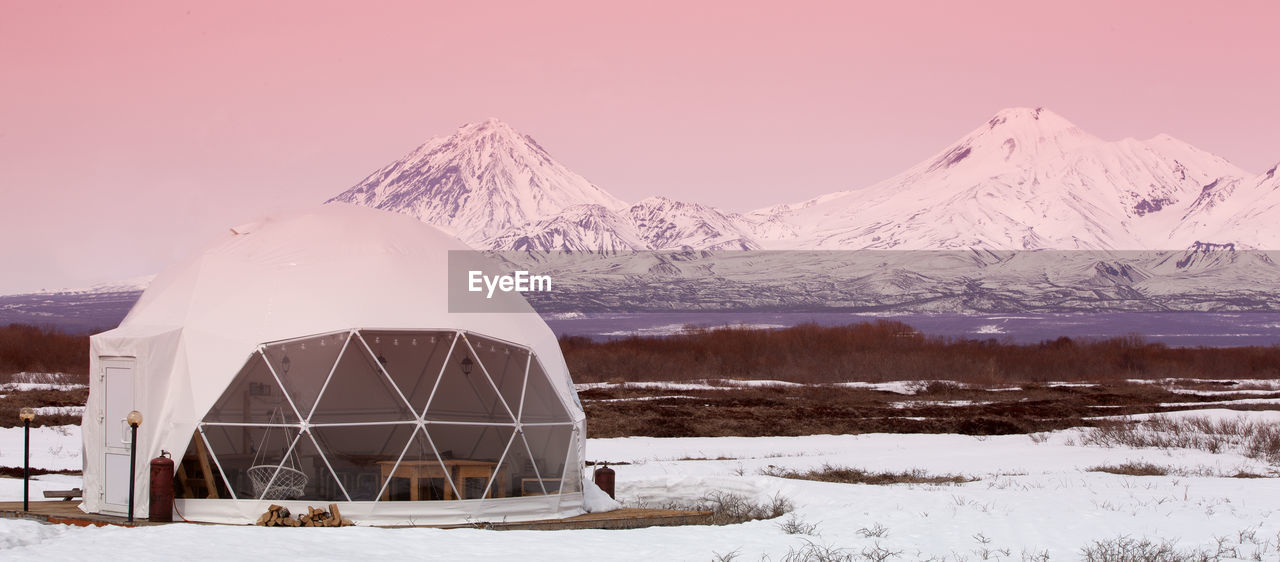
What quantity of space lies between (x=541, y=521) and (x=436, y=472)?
4.67ft

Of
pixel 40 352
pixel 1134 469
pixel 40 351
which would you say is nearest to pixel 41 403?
pixel 40 352

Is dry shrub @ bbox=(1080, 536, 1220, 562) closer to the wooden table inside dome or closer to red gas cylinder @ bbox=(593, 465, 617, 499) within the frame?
red gas cylinder @ bbox=(593, 465, 617, 499)

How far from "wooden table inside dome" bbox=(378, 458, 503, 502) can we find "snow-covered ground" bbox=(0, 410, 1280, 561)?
0.91 meters

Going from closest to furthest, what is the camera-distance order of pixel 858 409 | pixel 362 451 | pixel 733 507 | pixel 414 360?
1. pixel 362 451
2. pixel 414 360
3. pixel 733 507
4. pixel 858 409

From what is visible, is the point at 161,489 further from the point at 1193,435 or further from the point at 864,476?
the point at 1193,435

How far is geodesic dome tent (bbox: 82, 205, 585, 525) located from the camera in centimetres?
1606

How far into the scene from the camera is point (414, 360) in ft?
56.8

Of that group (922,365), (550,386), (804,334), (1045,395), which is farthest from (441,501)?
(804,334)

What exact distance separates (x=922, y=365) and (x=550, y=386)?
61.3 metres

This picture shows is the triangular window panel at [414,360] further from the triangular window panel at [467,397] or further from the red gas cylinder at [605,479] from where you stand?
the red gas cylinder at [605,479]

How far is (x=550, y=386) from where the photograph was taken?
58.9 feet

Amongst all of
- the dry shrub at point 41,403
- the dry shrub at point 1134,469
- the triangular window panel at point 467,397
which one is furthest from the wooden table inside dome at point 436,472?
the dry shrub at point 41,403

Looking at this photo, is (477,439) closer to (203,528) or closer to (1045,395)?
(203,528)

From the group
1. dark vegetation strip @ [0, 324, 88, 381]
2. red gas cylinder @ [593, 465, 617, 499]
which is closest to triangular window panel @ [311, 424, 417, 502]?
red gas cylinder @ [593, 465, 617, 499]
